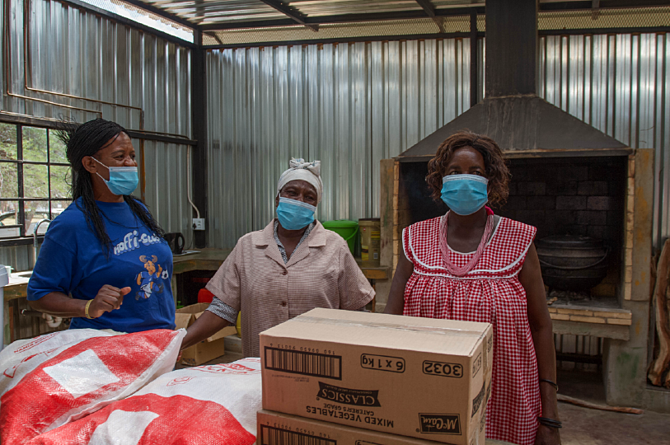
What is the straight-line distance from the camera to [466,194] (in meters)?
1.71

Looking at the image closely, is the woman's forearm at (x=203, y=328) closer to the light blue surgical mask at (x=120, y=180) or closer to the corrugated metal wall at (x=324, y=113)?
the light blue surgical mask at (x=120, y=180)

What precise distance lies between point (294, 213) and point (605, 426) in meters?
2.96

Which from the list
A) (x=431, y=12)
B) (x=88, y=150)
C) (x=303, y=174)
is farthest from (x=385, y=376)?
(x=431, y=12)

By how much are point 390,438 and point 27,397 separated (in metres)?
0.84

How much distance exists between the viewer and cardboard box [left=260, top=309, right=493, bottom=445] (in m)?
0.84

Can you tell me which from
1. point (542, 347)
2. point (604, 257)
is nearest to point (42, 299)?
point (542, 347)

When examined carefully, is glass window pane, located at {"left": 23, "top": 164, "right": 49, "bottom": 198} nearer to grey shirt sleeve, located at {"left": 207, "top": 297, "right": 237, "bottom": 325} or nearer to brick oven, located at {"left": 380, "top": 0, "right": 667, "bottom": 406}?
brick oven, located at {"left": 380, "top": 0, "right": 667, "bottom": 406}

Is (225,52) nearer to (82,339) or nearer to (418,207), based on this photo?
(418,207)

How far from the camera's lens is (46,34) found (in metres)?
4.10

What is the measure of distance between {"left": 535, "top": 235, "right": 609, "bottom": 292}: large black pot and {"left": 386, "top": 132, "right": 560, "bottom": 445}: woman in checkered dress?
2.40 meters

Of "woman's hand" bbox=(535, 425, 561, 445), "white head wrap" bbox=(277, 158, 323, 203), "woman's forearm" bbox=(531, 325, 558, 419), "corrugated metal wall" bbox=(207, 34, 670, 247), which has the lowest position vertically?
"woman's hand" bbox=(535, 425, 561, 445)

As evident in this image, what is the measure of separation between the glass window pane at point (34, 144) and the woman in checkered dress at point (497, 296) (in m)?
3.73

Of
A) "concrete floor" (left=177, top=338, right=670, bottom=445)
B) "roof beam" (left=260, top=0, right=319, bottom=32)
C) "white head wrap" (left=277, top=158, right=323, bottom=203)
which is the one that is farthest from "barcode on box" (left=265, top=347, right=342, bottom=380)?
"roof beam" (left=260, top=0, right=319, bottom=32)

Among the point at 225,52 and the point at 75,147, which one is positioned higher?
the point at 225,52
